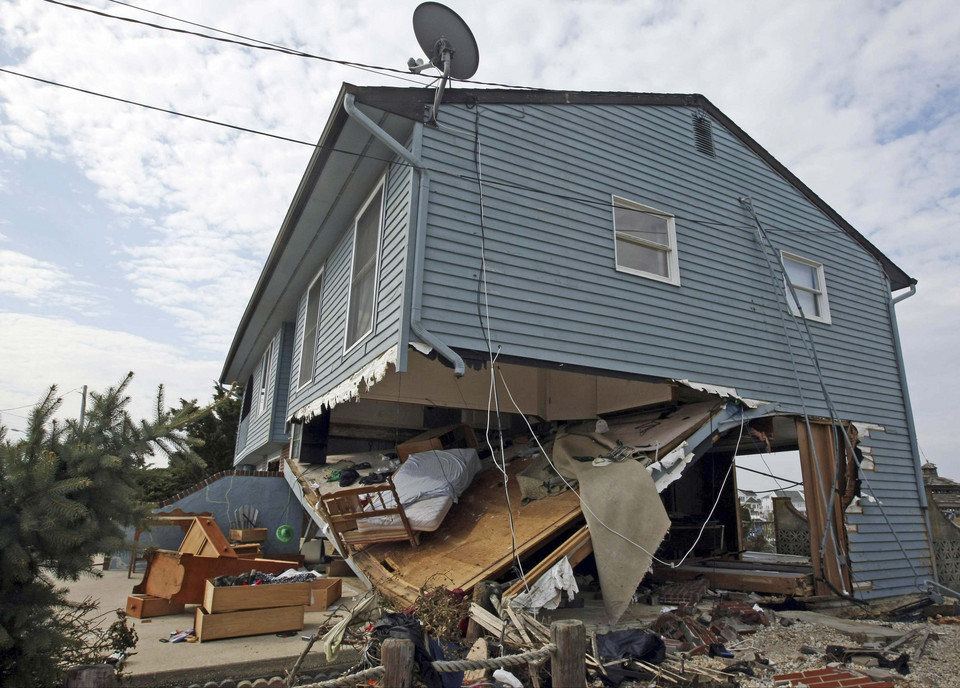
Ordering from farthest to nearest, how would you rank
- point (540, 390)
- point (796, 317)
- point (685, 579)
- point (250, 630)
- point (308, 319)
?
point (308, 319), point (540, 390), point (796, 317), point (685, 579), point (250, 630)

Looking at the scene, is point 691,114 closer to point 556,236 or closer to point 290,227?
point 556,236

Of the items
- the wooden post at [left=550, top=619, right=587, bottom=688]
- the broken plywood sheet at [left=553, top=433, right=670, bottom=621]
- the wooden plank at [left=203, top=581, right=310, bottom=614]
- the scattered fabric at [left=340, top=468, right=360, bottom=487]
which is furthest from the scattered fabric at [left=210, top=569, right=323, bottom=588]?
the wooden post at [left=550, top=619, right=587, bottom=688]

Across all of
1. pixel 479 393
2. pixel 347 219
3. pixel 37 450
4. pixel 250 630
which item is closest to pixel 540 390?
pixel 479 393

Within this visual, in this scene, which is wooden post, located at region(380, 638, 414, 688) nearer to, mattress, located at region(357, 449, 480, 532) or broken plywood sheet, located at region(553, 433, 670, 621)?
broken plywood sheet, located at region(553, 433, 670, 621)

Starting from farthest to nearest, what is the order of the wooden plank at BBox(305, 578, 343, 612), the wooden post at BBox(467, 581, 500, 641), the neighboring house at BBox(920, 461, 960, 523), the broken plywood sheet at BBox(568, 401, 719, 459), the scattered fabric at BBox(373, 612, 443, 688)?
the neighboring house at BBox(920, 461, 960, 523) < the broken plywood sheet at BBox(568, 401, 719, 459) < the wooden plank at BBox(305, 578, 343, 612) < the wooden post at BBox(467, 581, 500, 641) < the scattered fabric at BBox(373, 612, 443, 688)

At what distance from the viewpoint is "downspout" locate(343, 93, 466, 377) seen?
6.32m

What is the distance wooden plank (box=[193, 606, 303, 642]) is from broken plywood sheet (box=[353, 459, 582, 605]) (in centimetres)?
98

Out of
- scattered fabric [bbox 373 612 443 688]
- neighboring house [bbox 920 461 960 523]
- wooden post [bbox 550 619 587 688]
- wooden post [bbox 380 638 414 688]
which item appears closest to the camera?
wooden post [bbox 380 638 414 688]

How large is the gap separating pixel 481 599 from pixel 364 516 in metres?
2.03

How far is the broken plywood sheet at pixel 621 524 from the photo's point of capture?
605 cm

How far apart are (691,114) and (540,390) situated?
4.91 meters

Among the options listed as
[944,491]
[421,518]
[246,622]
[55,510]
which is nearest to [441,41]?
[421,518]

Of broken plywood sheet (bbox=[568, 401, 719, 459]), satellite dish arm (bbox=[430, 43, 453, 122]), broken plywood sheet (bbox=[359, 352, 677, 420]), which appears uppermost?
satellite dish arm (bbox=[430, 43, 453, 122])

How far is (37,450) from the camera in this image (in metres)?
3.48
